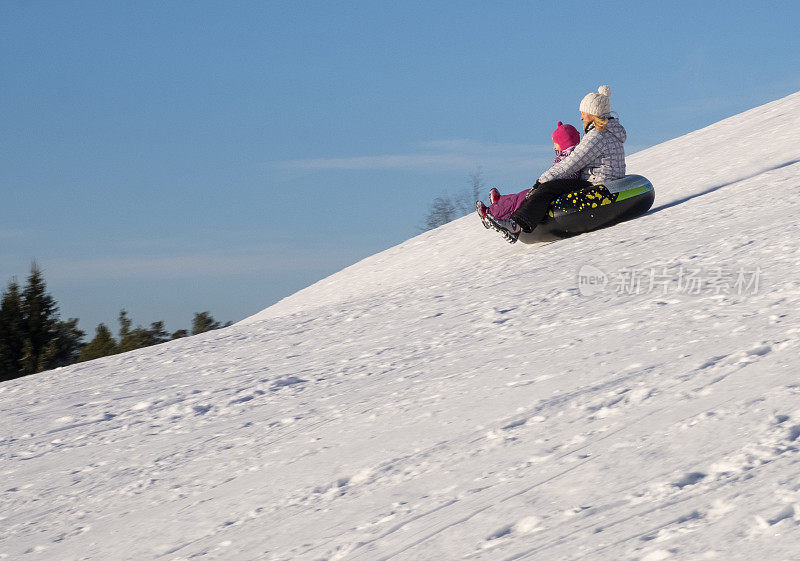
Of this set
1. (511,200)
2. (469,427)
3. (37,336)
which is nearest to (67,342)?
(37,336)

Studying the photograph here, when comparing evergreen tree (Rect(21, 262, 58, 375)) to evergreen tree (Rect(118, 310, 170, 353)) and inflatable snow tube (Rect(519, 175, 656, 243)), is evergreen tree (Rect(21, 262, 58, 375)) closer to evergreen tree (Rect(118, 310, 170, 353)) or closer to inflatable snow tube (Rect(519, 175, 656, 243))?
evergreen tree (Rect(118, 310, 170, 353))

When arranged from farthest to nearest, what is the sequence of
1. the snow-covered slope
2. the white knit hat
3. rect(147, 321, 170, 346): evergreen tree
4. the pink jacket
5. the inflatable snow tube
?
1. rect(147, 321, 170, 346): evergreen tree
2. the pink jacket
3. the inflatable snow tube
4. the white knit hat
5. the snow-covered slope

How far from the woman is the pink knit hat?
6.6 inches

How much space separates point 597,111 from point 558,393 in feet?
17.1

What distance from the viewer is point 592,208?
8.90 m

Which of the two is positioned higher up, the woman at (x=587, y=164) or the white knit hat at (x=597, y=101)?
the white knit hat at (x=597, y=101)

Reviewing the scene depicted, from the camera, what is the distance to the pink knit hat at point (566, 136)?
8.97 m

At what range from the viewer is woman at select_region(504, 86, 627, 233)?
862cm

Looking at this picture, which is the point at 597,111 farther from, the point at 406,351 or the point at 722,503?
the point at 722,503

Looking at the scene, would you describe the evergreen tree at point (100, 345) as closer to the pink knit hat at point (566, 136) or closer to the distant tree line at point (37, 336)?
the distant tree line at point (37, 336)

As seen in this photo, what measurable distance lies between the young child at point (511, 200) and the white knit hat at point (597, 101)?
0.39 meters

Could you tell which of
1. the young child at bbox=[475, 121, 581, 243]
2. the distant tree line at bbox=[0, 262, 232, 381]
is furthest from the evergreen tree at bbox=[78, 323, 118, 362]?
the young child at bbox=[475, 121, 581, 243]

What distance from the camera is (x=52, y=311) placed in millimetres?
21703

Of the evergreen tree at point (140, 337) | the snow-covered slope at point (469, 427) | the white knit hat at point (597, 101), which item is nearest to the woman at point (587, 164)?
the white knit hat at point (597, 101)
